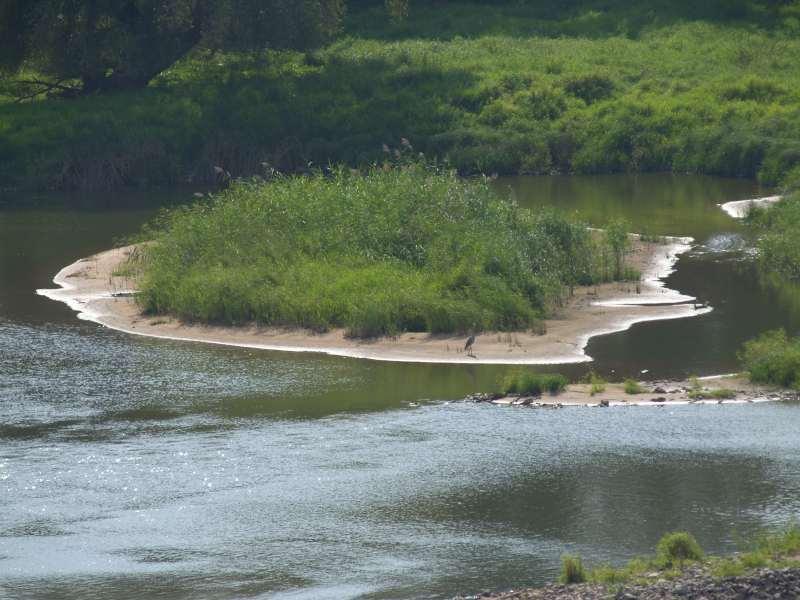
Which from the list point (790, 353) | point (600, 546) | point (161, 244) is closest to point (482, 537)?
point (600, 546)

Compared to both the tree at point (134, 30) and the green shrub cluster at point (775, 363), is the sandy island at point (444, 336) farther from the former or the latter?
the tree at point (134, 30)

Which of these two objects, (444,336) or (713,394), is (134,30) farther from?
(713,394)

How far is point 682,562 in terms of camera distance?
14.6m

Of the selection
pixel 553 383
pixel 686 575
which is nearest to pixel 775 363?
pixel 553 383

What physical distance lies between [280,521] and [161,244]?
1429cm

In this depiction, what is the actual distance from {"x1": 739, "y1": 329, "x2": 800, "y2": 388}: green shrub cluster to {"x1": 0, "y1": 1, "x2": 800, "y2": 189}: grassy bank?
19.5 meters

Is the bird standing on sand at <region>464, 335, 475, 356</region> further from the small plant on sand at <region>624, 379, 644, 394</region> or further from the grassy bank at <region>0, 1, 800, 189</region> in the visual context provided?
the grassy bank at <region>0, 1, 800, 189</region>

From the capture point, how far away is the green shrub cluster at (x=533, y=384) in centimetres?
2211

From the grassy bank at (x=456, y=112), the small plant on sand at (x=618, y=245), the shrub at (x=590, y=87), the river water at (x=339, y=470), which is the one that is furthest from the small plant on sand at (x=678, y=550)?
the shrub at (x=590, y=87)

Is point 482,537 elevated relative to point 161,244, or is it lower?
lower

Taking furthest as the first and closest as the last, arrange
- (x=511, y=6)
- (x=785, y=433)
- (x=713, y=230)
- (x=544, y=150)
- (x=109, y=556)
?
(x=511, y=6) → (x=544, y=150) → (x=713, y=230) → (x=785, y=433) → (x=109, y=556)

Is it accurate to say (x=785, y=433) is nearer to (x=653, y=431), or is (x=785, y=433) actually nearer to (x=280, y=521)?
(x=653, y=431)

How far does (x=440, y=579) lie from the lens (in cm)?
1524

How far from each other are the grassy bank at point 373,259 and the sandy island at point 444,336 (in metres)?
0.39
